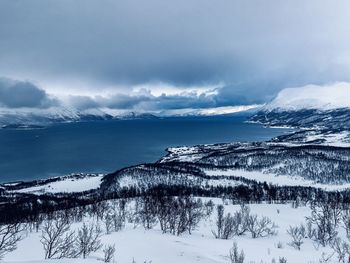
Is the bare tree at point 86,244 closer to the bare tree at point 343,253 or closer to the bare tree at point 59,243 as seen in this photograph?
the bare tree at point 59,243

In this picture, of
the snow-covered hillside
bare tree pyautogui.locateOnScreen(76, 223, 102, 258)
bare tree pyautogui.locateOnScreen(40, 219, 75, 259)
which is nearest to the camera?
bare tree pyautogui.locateOnScreen(40, 219, 75, 259)

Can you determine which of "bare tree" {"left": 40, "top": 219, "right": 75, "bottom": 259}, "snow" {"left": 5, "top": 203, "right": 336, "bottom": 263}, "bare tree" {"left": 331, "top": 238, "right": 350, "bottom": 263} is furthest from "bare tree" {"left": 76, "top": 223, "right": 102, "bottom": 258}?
"bare tree" {"left": 331, "top": 238, "right": 350, "bottom": 263}

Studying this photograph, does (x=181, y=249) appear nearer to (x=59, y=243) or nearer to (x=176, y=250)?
(x=176, y=250)

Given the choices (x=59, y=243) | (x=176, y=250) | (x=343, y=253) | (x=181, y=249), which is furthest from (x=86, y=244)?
(x=343, y=253)

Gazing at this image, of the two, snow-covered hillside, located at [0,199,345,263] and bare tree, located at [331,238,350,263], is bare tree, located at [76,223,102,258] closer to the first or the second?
snow-covered hillside, located at [0,199,345,263]

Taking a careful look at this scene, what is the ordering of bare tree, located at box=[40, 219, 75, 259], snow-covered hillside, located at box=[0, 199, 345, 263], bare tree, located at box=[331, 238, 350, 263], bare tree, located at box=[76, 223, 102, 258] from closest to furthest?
bare tree, located at box=[40, 219, 75, 259]
bare tree, located at box=[331, 238, 350, 263]
snow-covered hillside, located at box=[0, 199, 345, 263]
bare tree, located at box=[76, 223, 102, 258]

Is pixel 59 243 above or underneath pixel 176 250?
underneath

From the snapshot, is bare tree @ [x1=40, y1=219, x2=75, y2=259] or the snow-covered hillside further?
the snow-covered hillside

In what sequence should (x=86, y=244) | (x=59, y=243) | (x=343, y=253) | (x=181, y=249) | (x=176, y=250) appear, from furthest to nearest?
(x=59, y=243) → (x=181, y=249) → (x=176, y=250) → (x=86, y=244) → (x=343, y=253)

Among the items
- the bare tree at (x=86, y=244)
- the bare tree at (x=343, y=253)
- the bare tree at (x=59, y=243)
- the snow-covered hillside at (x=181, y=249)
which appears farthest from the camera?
the bare tree at (x=86, y=244)

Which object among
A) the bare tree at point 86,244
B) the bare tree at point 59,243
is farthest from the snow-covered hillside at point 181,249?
the bare tree at point 59,243

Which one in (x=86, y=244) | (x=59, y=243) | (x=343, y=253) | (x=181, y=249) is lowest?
(x=59, y=243)

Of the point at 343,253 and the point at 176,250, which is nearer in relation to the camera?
the point at 343,253
